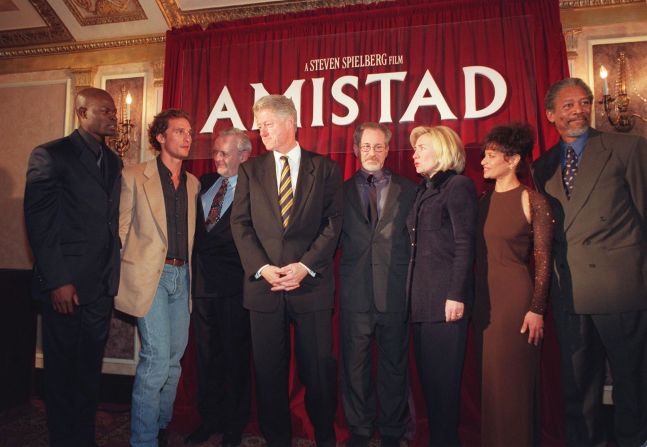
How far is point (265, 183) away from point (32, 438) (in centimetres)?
231

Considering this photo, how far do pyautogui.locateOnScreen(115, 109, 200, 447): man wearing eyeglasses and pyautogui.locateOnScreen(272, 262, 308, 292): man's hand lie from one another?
30.9 inches

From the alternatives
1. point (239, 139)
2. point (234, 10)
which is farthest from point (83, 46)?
point (239, 139)

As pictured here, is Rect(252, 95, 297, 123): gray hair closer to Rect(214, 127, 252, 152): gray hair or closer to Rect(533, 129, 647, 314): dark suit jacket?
Rect(214, 127, 252, 152): gray hair

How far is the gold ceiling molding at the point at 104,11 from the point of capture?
4.18 m

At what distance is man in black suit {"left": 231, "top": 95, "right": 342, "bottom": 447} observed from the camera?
245cm

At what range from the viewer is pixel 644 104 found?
337 cm

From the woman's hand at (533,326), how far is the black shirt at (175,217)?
2.03 meters

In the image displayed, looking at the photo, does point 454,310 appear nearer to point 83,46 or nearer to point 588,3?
point 588,3

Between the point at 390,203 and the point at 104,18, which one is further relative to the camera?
the point at 104,18

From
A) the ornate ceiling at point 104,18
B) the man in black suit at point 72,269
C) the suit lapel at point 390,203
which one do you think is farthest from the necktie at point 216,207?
the ornate ceiling at point 104,18

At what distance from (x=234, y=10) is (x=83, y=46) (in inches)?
64.0

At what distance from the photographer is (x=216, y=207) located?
10.1ft

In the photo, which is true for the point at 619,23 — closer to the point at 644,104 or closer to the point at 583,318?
the point at 644,104

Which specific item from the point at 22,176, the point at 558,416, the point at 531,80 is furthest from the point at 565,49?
the point at 22,176
